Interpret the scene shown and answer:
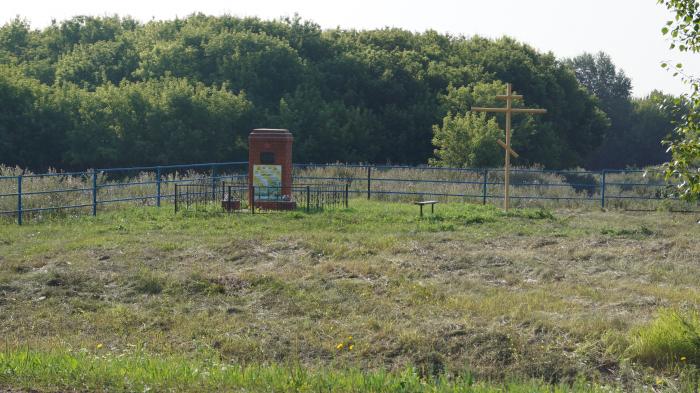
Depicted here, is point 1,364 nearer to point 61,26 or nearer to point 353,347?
point 353,347

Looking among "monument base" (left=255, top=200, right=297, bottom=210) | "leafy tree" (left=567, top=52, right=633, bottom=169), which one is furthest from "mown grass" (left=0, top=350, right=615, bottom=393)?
Result: "leafy tree" (left=567, top=52, right=633, bottom=169)

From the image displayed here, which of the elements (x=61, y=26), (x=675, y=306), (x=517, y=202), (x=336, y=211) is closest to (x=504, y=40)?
(x=61, y=26)

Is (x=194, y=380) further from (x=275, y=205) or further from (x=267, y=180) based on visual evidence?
(x=267, y=180)

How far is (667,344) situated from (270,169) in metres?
15.1

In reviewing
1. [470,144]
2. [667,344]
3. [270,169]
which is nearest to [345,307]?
[667,344]

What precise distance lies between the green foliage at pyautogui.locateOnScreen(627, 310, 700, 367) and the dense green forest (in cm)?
3012

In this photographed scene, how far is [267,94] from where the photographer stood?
5603 cm

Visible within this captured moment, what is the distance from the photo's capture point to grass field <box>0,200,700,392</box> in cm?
928

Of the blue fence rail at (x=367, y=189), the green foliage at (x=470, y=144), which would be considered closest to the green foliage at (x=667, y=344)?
the blue fence rail at (x=367, y=189)

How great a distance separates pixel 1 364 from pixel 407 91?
52.3m

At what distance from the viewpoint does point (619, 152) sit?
270ft

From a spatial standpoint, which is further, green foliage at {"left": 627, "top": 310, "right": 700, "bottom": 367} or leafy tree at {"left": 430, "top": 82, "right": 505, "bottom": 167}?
leafy tree at {"left": 430, "top": 82, "right": 505, "bottom": 167}

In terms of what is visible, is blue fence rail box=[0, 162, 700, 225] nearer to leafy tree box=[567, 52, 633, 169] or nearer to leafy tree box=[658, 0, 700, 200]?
leafy tree box=[658, 0, 700, 200]

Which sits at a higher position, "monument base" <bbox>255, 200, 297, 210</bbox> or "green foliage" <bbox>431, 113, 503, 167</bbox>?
"green foliage" <bbox>431, 113, 503, 167</bbox>
